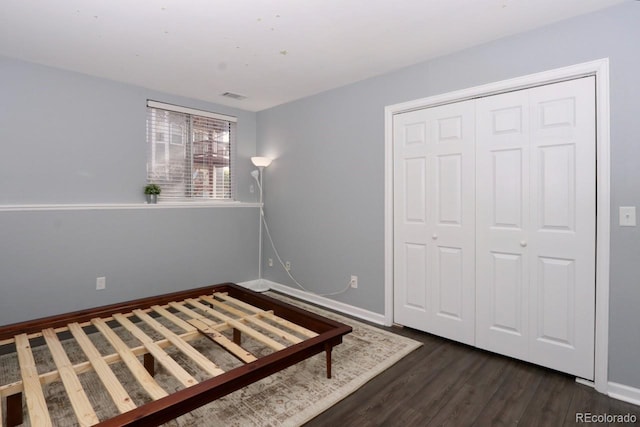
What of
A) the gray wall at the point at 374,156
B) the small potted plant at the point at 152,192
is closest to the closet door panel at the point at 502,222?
the gray wall at the point at 374,156

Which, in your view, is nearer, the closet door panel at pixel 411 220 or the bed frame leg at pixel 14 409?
the bed frame leg at pixel 14 409

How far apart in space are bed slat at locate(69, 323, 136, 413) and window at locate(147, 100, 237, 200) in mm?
1889

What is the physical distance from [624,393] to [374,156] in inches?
94.1

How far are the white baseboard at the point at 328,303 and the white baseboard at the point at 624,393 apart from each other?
1.63 metres

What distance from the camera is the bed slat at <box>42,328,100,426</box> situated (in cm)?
138

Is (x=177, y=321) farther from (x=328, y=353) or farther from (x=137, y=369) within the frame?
(x=328, y=353)

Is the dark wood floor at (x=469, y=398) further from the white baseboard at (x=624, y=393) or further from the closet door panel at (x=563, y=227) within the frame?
the closet door panel at (x=563, y=227)

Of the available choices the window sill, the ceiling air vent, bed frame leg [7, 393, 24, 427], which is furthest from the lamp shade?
bed frame leg [7, 393, 24, 427]

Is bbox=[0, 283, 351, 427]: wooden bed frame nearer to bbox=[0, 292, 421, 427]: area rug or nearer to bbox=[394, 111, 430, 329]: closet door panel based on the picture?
bbox=[0, 292, 421, 427]: area rug

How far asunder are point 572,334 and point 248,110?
3977 mm

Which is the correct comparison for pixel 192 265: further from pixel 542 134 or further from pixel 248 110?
pixel 542 134

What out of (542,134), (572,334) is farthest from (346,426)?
(542,134)

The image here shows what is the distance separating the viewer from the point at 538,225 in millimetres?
2332

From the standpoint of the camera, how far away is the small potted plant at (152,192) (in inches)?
136
